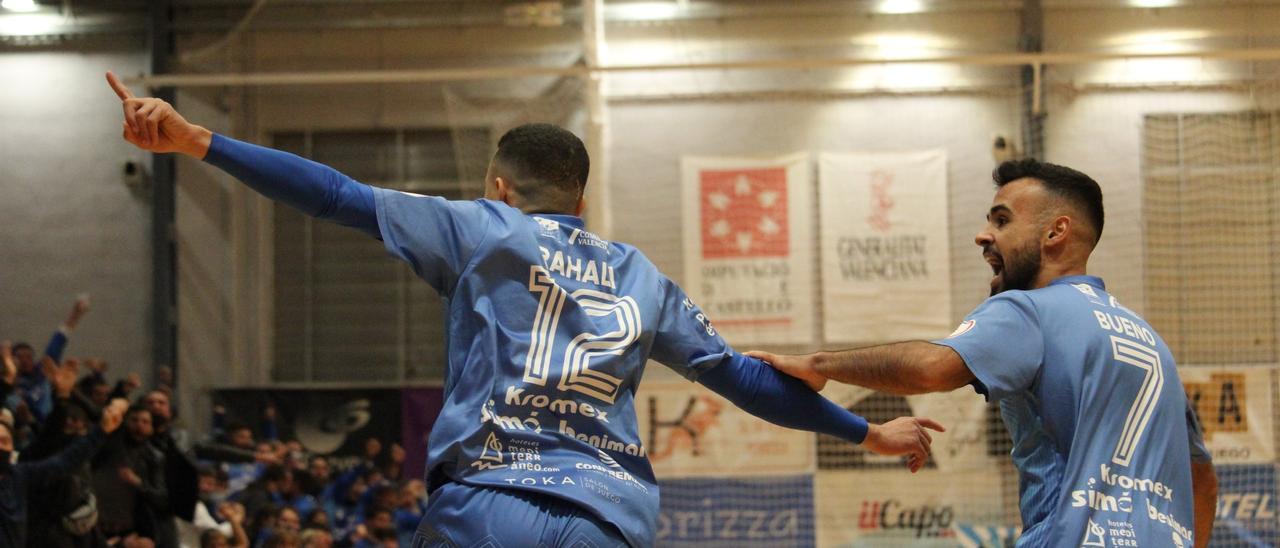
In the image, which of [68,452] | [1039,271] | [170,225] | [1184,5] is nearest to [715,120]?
[1184,5]

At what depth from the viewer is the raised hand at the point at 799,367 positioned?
3637 millimetres

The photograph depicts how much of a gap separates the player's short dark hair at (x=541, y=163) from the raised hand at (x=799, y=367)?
732 millimetres

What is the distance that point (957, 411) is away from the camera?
13.4 meters

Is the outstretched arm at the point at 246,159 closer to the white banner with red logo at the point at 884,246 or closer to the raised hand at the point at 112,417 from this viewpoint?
the raised hand at the point at 112,417

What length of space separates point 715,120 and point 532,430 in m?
11.8

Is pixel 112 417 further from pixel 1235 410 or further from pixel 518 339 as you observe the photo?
pixel 1235 410

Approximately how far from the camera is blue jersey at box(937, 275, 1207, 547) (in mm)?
3242

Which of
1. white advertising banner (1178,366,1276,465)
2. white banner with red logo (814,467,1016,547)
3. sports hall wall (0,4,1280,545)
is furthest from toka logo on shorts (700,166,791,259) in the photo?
white advertising banner (1178,366,1276,465)

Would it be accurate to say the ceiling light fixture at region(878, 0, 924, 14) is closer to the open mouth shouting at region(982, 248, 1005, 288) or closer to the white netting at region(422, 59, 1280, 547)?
the white netting at region(422, 59, 1280, 547)

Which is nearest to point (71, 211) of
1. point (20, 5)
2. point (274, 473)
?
point (20, 5)

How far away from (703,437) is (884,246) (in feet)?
8.94

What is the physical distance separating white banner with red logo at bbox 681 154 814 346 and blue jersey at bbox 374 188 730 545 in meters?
10.2

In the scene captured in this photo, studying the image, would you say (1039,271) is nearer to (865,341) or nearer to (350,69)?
(865,341)

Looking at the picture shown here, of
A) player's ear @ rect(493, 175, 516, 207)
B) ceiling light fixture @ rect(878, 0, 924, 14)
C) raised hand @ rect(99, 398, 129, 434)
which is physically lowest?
raised hand @ rect(99, 398, 129, 434)
